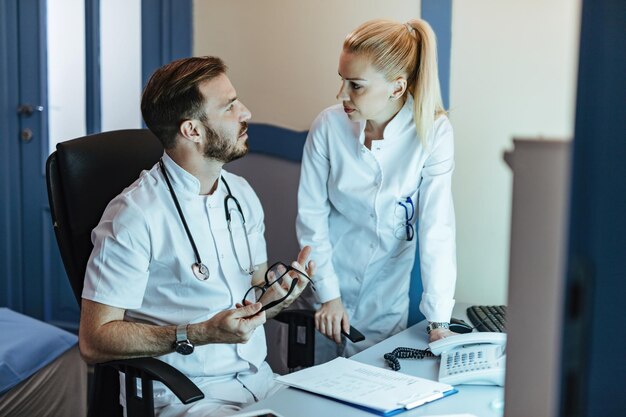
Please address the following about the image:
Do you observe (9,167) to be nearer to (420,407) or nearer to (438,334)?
(438,334)

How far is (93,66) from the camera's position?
322 centimetres

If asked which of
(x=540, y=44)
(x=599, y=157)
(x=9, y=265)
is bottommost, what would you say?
(x=9, y=265)

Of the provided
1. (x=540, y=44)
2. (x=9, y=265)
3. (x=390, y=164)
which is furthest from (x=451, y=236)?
(x=9, y=265)

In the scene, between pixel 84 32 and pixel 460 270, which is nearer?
pixel 460 270

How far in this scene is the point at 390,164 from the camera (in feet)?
6.62

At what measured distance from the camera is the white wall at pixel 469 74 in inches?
87.7

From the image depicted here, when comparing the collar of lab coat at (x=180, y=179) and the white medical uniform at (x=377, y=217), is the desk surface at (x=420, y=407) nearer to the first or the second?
the white medical uniform at (x=377, y=217)

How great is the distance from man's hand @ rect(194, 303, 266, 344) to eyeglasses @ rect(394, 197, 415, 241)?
59 centimetres

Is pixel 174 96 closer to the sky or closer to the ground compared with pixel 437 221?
closer to the sky

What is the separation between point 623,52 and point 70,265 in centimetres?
158

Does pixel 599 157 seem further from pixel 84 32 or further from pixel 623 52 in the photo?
pixel 84 32

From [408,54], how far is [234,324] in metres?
0.84

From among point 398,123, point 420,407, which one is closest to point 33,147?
point 398,123

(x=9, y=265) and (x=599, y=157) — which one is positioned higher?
(x=599, y=157)
